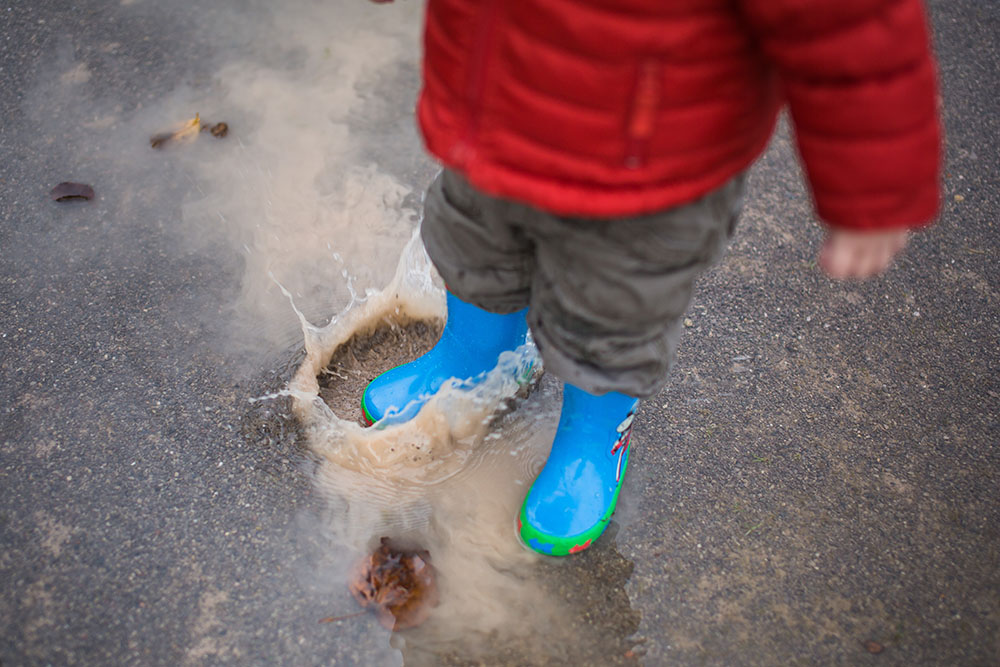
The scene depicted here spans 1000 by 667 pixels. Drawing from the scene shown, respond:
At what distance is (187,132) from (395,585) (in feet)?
4.80

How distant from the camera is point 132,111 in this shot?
2.23m

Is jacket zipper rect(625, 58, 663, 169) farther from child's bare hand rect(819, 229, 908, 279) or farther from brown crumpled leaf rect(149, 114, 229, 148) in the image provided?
brown crumpled leaf rect(149, 114, 229, 148)

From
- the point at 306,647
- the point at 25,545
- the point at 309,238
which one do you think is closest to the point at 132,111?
the point at 309,238

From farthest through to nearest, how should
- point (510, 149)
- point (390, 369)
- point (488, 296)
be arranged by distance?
point (390, 369), point (488, 296), point (510, 149)

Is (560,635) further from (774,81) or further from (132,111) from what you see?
(132,111)

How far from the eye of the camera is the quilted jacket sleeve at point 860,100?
0.78 m

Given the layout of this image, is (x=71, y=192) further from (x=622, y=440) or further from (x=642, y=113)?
(x=642, y=113)

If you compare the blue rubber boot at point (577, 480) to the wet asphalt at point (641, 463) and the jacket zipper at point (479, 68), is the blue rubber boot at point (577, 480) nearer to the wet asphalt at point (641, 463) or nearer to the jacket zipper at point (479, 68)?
the wet asphalt at point (641, 463)

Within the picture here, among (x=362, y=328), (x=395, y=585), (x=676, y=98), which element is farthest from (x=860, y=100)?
(x=362, y=328)

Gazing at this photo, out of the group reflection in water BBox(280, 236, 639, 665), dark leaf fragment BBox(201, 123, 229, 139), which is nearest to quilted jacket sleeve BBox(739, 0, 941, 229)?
reflection in water BBox(280, 236, 639, 665)

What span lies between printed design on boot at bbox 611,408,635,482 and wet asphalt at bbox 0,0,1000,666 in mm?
85

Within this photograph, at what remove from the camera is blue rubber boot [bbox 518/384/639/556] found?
4.80 ft

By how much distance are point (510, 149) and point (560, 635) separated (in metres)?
0.90

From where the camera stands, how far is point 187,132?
7.17ft
